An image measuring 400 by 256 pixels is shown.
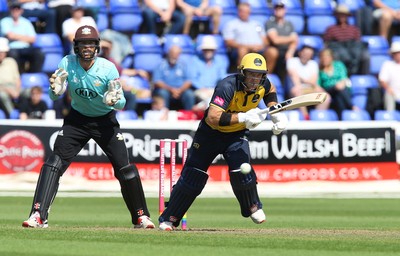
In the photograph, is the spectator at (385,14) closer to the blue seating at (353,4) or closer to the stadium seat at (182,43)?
the blue seating at (353,4)

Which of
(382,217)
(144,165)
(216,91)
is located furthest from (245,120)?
(144,165)

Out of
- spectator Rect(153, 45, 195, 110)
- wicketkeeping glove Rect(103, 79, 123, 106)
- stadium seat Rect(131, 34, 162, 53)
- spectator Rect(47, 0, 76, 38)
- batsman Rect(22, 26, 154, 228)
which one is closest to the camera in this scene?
wicketkeeping glove Rect(103, 79, 123, 106)

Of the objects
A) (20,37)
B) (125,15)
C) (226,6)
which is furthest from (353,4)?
(20,37)

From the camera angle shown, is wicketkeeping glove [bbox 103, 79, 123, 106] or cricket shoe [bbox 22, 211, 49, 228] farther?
cricket shoe [bbox 22, 211, 49, 228]

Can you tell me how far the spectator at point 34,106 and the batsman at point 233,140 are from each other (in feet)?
27.9

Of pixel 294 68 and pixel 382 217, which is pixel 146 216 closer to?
pixel 382 217

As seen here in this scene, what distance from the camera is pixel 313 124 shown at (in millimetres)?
19062

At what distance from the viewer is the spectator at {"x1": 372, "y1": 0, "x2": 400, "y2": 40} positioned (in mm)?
23062

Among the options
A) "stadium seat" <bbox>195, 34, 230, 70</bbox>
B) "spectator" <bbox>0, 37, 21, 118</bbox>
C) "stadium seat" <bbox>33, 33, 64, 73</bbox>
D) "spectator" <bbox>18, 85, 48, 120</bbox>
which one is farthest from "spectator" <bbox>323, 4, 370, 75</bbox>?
"spectator" <bbox>0, 37, 21, 118</bbox>

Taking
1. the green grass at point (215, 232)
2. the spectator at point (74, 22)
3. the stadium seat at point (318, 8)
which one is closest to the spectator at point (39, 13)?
the spectator at point (74, 22)

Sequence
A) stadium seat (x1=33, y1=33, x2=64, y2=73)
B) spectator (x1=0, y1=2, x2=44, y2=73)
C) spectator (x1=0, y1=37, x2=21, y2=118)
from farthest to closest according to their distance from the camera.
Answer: stadium seat (x1=33, y1=33, x2=64, y2=73) → spectator (x1=0, y1=2, x2=44, y2=73) → spectator (x1=0, y1=37, x2=21, y2=118)

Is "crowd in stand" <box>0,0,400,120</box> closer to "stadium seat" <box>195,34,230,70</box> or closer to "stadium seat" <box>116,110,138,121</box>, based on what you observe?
"stadium seat" <box>195,34,230,70</box>

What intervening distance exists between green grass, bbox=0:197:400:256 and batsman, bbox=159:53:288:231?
37cm

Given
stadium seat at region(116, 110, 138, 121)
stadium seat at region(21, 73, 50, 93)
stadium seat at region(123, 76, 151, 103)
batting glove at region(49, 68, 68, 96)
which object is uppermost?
batting glove at region(49, 68, 68, 96)
